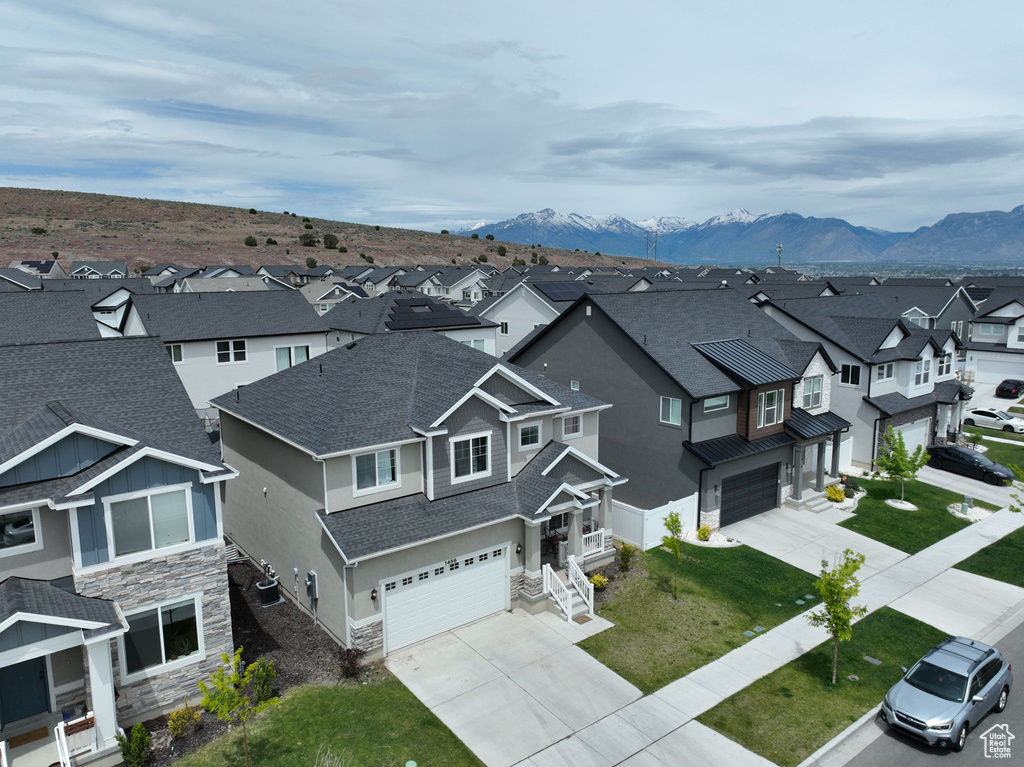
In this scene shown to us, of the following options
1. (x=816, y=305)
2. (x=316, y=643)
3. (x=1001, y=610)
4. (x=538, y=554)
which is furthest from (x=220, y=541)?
(x=816, y=305)

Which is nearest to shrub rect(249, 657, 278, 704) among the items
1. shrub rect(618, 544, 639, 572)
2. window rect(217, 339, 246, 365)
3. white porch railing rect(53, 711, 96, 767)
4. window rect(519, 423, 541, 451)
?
white porch railing rect(53, 711, 96, 767)

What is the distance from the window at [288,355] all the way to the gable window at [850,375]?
32.0 metres

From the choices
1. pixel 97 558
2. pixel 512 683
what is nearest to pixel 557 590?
pixel 512 683

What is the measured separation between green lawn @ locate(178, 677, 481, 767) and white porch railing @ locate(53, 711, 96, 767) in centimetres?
182

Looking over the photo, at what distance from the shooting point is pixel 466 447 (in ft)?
63.9

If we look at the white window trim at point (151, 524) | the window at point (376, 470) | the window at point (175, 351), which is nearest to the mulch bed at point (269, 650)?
the white window trim at point (151, 524)

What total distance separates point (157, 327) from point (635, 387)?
28379 mm

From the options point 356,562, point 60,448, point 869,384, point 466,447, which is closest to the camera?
point 60,448

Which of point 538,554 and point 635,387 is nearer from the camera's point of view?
point 538,554

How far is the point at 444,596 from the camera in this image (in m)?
18.5

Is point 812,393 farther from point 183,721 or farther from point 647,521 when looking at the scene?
point 183,721

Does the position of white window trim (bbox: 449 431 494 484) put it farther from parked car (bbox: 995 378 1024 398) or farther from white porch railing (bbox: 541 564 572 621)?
parked car (bbox: 995 378 1024 398)

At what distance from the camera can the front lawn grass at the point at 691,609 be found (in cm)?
1755

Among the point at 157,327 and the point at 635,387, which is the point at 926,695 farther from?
the point at 157,327
